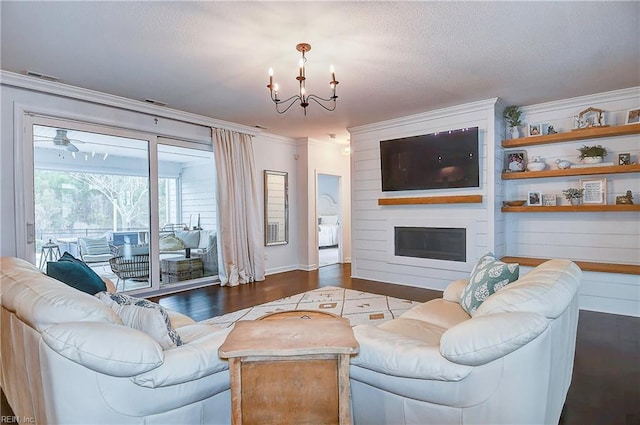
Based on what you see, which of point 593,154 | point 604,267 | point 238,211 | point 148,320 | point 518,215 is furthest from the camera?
point 238,211

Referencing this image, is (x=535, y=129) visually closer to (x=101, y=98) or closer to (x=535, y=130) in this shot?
(x=535, y=130)

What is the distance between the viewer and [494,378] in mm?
1302

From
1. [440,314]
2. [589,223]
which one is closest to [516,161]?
[589,223]

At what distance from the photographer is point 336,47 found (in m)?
2.97

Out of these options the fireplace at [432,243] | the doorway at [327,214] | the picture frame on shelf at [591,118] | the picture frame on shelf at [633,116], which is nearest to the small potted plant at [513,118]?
the picture frame on shelf at [591,118]

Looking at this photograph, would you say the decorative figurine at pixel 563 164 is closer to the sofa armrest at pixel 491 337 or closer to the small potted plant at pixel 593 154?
the small potted plant at pixel 593 154

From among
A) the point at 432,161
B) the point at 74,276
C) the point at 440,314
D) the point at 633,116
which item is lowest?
the point at 440,314

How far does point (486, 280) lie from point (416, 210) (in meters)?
3.00

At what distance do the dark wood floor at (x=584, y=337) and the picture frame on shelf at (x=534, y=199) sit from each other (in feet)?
4.65

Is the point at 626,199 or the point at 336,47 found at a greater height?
the point at 336,47

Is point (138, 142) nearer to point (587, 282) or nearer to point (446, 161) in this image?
point (446, 161)

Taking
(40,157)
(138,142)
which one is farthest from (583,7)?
(40,157)

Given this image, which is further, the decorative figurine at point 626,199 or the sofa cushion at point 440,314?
the decorative figurine at point 626,199

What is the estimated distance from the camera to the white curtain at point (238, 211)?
5.43 m
